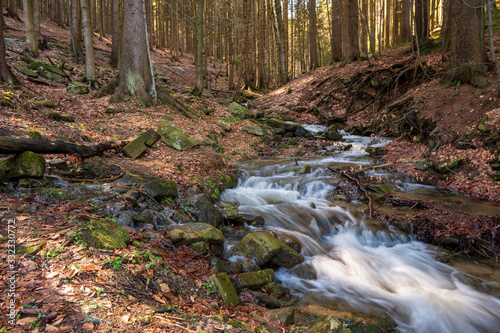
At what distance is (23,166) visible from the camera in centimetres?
469

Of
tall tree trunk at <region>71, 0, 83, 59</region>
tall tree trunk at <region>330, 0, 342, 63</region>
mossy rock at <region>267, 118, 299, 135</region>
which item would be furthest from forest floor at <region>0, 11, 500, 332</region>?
tall tree trunk at <region>330, 0, 342, 63</region>

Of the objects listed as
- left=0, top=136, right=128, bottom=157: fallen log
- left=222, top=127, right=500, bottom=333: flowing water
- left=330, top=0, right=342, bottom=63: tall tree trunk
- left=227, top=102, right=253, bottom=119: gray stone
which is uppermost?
left=330, top=0, right=342, bottom=63: tall tree trunk

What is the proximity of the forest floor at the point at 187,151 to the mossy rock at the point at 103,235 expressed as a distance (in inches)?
5.6

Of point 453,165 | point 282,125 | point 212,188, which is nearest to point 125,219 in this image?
point 212,188

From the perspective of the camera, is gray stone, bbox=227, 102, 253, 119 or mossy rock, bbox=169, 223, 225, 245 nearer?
mossy rock, bbox=169, 223, 225, 245

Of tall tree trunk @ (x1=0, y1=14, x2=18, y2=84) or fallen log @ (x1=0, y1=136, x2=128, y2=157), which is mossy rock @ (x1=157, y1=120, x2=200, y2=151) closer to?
fallen log @ (x1=0, y1=136, x2=128, y2=157)

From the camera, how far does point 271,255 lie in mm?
4902

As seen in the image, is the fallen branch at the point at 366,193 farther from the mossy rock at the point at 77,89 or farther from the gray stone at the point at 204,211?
the mossy rock at the point at 77,89

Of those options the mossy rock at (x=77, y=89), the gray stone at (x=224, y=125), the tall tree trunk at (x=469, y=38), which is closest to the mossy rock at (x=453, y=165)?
the tall tree trunk at (x=469, y=38)

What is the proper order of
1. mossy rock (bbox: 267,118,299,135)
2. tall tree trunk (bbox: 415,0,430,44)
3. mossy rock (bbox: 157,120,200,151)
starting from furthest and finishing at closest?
1. mossy rock (bbox: 267,118,299,135)
2. tall tree trunk (bbox: 415,0,430,44)
3. mossy rock (bbox: 157,120,200,151)

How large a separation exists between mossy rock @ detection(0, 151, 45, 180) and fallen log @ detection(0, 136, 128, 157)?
0.13m

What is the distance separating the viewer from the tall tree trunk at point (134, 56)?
10508 millimetres

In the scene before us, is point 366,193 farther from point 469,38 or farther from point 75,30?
point 75,30

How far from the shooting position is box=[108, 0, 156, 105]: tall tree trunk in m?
10.5
